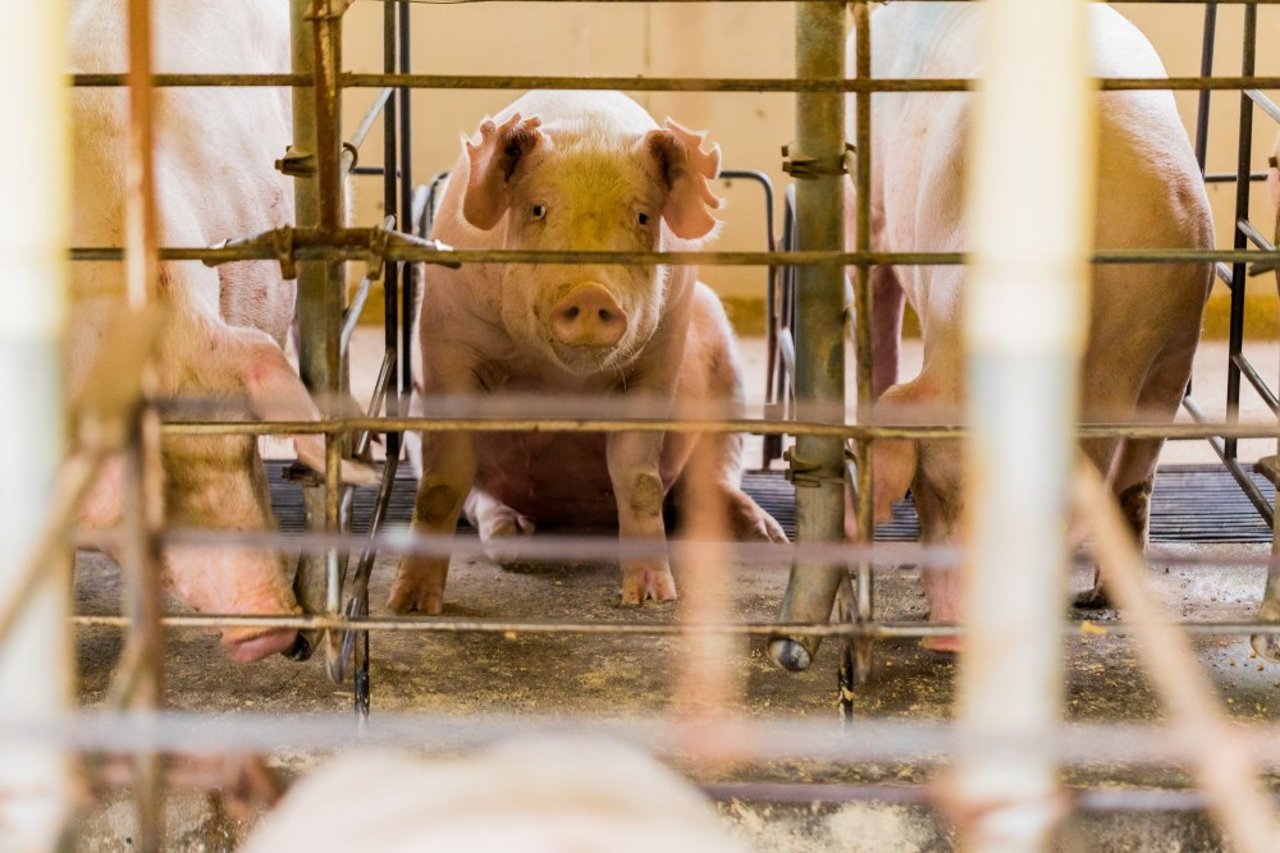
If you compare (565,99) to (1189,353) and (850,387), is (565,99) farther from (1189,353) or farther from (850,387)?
(850,387)

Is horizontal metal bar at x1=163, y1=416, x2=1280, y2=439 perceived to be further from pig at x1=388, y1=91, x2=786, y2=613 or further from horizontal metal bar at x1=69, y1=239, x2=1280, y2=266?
pig at x1=388, y1=91, x2=786, y2=613

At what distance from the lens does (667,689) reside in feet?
10.0

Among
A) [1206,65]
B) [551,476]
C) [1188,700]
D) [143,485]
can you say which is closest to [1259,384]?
[1206,65]

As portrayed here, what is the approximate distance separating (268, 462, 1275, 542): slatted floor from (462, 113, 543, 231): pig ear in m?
1.05

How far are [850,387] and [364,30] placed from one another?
3707mm

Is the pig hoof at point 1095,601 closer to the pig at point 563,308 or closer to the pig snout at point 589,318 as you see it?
the pig at point 563,308

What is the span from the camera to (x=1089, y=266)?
3.16 meters

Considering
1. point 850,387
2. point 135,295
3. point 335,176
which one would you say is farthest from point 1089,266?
point 850,387

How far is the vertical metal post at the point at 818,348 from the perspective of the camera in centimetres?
297

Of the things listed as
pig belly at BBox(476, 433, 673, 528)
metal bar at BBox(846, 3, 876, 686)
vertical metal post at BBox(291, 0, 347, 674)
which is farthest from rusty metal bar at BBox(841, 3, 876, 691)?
pig belly at BBox(476, 433, 673, 528)

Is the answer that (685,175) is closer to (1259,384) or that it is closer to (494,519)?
(494,519)

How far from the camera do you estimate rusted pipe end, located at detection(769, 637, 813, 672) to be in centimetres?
296

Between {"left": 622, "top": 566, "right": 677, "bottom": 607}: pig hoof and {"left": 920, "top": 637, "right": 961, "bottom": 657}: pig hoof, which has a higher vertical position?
{"left": 920, "top": 637, "right": 961, "bottom": 657}: pig hoof

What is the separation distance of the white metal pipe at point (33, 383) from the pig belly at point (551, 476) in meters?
2.69
